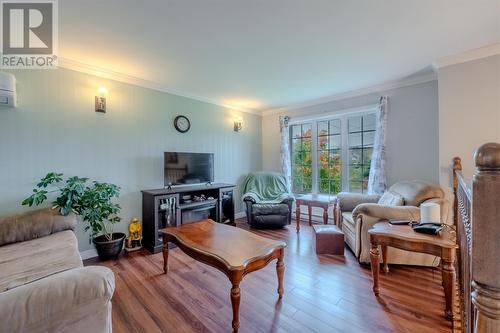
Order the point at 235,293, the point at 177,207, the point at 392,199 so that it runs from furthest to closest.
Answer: the point at 177,207
the point at 392,199
the point at 235,293

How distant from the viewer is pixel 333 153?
4.21 m

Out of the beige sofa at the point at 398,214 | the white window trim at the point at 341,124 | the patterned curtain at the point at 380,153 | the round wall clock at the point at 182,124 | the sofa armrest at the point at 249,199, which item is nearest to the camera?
the beige sofa at the point at 398,214

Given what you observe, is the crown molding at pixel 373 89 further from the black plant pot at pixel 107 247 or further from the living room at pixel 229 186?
the black plant pot at pixel 107 247

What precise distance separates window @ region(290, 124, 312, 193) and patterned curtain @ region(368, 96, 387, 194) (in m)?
1.27

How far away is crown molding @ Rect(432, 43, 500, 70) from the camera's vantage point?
236 cm

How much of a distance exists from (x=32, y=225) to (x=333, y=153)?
432 cm

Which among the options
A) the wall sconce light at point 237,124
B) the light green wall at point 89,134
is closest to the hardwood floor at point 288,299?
the light green wall at point 89,134

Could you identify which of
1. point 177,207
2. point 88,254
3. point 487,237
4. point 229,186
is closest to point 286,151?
point 229,186

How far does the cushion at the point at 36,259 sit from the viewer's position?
58.4 inches

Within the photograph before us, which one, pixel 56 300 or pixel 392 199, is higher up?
pixel 392 199

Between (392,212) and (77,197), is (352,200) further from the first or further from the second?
(77,197)

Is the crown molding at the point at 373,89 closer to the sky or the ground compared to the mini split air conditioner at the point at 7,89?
closer to the sky

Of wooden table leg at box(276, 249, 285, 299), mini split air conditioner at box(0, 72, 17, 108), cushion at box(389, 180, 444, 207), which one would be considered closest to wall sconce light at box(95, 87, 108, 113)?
mini split air conditioner at box(0, 72, 17, 108)

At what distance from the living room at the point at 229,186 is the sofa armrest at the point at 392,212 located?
0.02 meters
